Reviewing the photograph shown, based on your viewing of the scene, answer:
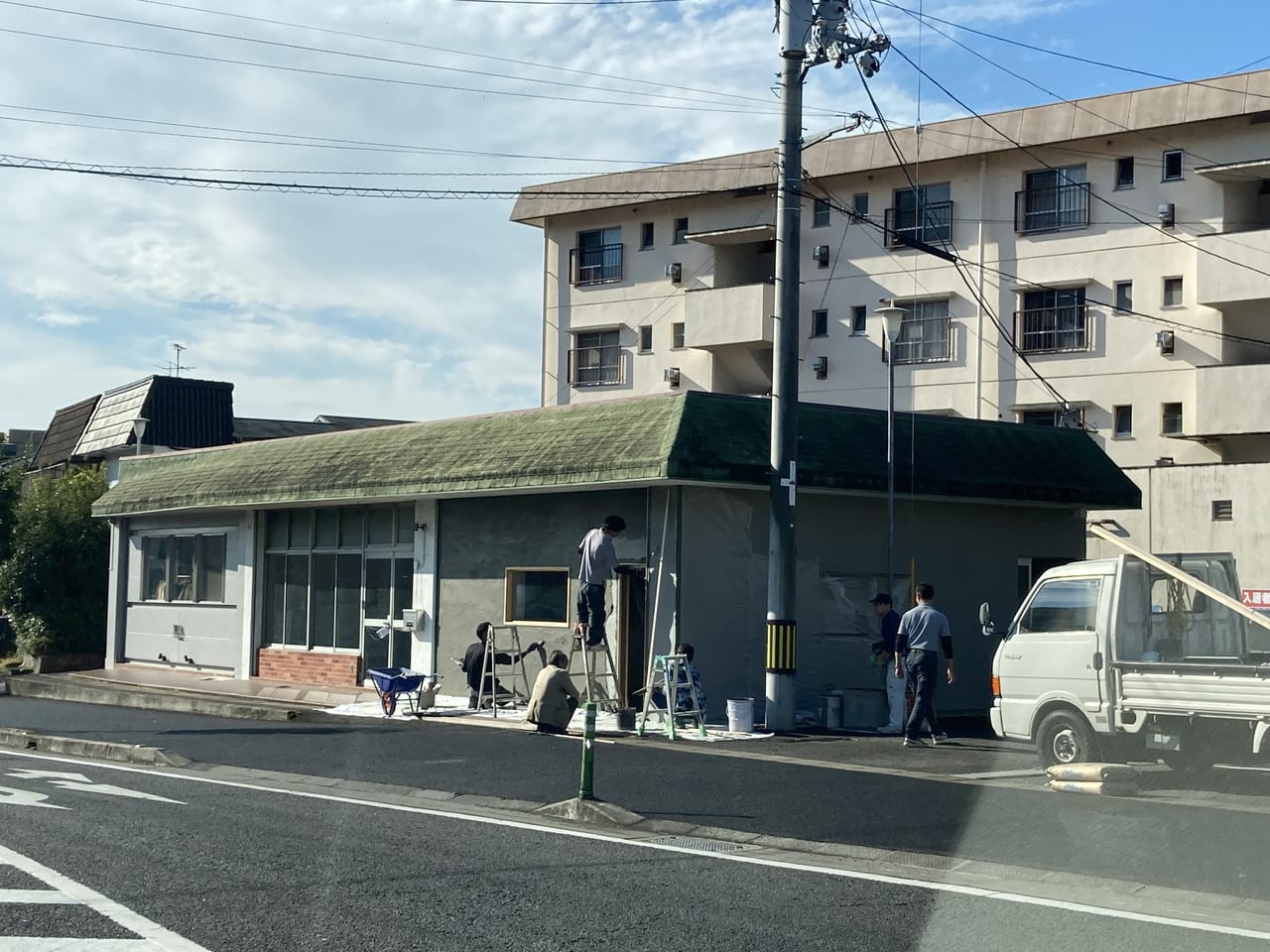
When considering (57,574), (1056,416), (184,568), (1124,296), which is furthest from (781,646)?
(57,574)

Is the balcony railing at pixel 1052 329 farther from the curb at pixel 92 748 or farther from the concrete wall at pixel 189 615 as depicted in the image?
the curb at pixel 92 748

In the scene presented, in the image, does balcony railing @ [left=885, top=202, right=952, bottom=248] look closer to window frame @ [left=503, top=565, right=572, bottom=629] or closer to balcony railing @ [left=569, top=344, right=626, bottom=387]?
balcony railing @ [left=569, top=344, right=626, bottom=387]

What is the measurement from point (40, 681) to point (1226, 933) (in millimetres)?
25126

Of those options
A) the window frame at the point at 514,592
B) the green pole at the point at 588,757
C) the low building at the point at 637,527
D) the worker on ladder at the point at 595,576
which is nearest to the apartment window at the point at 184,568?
the low building at the point at 637,527

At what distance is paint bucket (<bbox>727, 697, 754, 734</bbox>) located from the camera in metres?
17.3

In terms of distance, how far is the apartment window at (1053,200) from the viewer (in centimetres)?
3344

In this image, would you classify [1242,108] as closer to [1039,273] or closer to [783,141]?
[1039,273]

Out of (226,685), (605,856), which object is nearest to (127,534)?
(226,685)

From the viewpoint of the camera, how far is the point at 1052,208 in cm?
3391

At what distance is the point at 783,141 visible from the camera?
18.0 metres

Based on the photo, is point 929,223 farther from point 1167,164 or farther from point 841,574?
point 841,574

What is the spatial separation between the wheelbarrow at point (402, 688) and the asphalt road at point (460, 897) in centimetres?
860

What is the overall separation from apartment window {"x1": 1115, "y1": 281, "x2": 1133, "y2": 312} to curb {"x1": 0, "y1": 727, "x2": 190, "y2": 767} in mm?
24540

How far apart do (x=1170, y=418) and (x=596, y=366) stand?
15.6 meters
